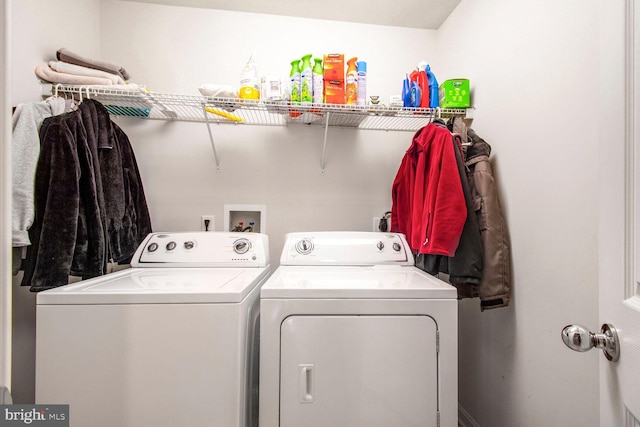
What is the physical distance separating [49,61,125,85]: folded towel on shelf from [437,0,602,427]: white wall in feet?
6.86

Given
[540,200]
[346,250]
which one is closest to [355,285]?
[346,250]

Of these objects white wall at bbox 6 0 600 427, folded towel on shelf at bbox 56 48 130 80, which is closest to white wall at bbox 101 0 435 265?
white wall at bbox 6 0 600 427

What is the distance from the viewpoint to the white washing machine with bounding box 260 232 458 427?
961mm

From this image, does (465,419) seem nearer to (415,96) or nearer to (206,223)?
(415,96)

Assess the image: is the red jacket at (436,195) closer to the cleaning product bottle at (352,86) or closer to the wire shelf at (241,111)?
the wire shelf at (241,111)

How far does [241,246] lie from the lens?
1.55 metres

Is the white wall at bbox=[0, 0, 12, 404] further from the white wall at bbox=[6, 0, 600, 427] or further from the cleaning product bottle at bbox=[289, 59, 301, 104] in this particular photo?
the white wall at bbox=[6, 0, 600, 427]

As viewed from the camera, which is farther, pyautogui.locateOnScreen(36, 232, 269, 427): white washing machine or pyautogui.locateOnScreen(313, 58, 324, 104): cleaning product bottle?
pyautogui.locateOnScreen(313, 58, 324, 104): cleaning product bottle

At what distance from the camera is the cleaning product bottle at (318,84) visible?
1586 millimetres

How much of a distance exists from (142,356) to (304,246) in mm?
899

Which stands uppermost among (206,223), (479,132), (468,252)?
(479,132)

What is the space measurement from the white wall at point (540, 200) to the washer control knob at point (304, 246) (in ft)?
3.37

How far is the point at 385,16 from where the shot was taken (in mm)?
1937

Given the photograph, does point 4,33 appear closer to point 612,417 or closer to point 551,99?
point 612,417
